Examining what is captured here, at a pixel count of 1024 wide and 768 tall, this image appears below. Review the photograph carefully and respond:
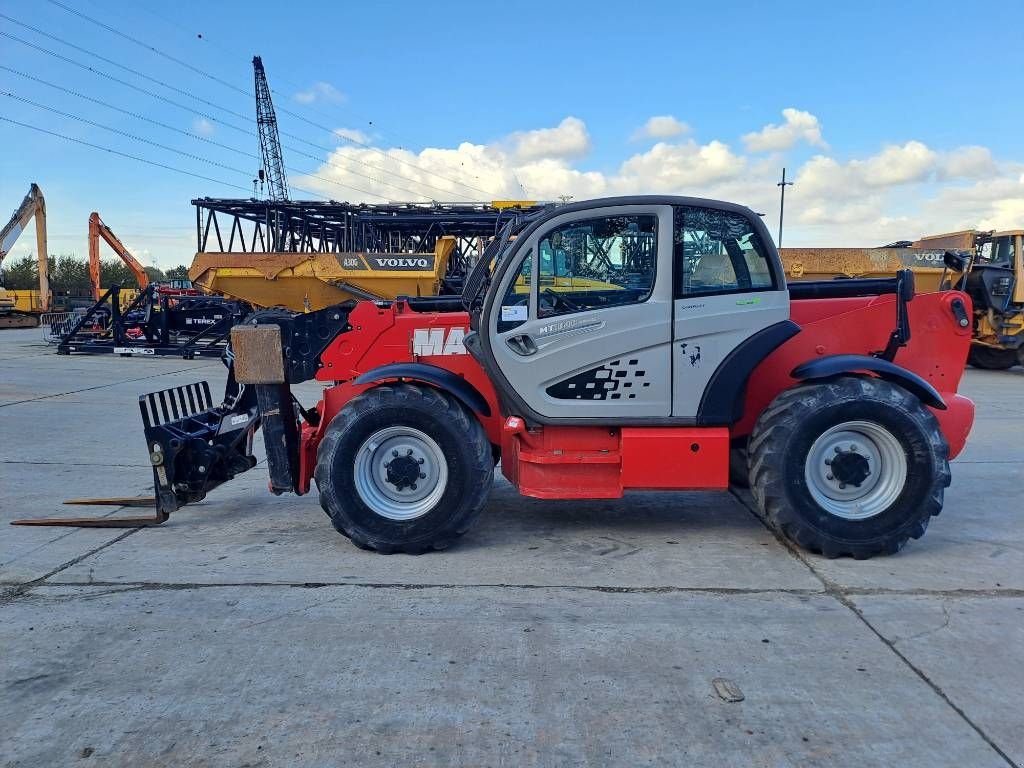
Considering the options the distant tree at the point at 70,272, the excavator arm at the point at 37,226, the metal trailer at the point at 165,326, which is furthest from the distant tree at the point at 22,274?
the metal trailer at the point at 165,326

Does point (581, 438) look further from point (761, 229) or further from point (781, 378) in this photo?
point (761, 229)

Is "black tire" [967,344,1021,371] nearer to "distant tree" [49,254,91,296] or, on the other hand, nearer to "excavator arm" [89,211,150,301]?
"excavator arm" [89,211,150,301]

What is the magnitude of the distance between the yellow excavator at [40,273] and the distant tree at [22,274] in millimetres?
27393

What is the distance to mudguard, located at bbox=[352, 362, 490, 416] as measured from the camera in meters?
4.87

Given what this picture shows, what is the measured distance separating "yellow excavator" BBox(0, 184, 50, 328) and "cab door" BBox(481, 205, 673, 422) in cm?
3506

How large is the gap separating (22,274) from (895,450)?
7295 cm

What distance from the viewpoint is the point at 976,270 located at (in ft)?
52.2

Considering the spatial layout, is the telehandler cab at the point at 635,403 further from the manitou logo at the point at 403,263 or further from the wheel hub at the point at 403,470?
the manitou logo at the point at 403,263

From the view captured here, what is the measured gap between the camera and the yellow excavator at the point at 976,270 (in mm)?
15539

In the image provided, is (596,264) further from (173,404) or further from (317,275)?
(317,275)

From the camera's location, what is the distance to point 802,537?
4.68 m

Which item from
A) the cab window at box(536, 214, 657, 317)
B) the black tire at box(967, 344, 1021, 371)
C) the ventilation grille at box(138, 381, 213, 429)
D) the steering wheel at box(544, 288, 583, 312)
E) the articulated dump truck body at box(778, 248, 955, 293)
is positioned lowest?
the black tire at box(967, 344, 1021, 371)

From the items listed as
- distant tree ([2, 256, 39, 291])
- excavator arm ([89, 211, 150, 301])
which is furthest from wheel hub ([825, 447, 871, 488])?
distant tree ([2, 256, 39, 291])

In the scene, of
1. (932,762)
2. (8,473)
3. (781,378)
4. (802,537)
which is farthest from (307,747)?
(8,473)
